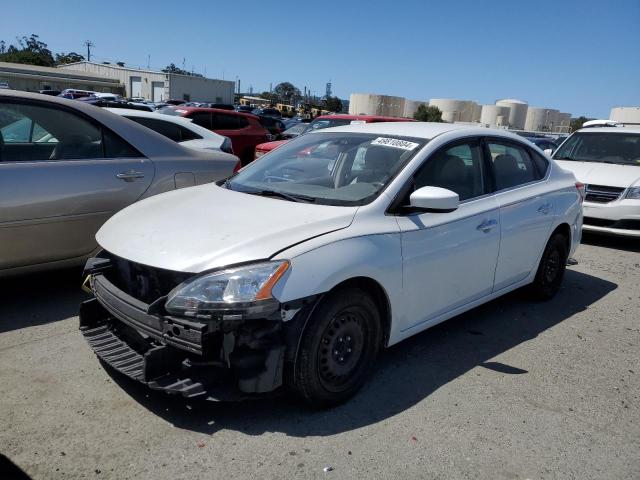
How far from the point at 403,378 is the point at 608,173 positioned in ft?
20.1

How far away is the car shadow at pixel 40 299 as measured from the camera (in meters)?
4.19

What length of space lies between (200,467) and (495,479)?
1.41m

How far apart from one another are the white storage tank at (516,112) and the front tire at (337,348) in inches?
3449

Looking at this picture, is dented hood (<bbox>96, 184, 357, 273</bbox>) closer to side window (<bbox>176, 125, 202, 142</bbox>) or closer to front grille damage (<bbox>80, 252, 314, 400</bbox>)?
front grille damage (<bbox>80, 252, 314, 400</bbox>)

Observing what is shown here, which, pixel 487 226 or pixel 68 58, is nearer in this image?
pixel 487 226

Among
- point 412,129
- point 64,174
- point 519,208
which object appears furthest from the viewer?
point 519,208

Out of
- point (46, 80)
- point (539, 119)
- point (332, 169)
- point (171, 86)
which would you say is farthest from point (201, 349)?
point (539, 119)

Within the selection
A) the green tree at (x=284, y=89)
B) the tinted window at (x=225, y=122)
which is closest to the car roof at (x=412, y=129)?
the tinted window at (x=225, y=122)

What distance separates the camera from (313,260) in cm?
285

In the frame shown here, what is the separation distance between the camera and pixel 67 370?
11.3ft

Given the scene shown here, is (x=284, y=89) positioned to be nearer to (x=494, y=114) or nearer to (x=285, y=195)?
(x=494, y=114)

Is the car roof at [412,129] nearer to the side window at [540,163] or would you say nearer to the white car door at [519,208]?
the white car door at [519,208]

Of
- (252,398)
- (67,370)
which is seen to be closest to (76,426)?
(67,370)

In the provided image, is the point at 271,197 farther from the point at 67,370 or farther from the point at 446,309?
the point at 67,370
